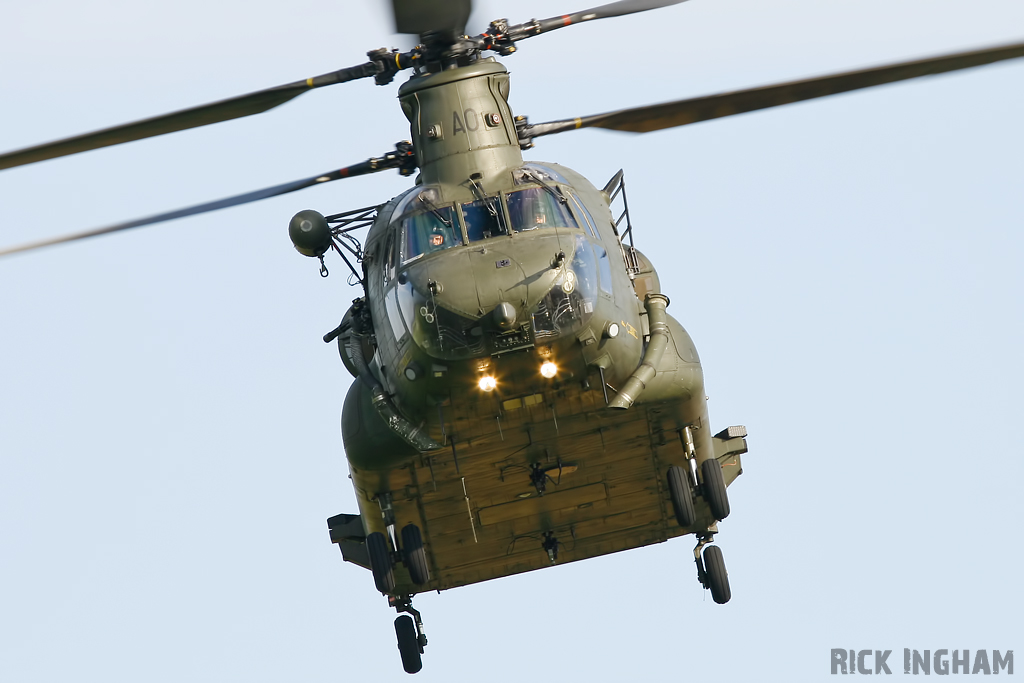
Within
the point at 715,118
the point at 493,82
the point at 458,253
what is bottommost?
the point at 458,253

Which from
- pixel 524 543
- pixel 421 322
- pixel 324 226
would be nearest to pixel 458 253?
pixel 421 322

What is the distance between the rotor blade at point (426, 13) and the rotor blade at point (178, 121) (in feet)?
8.31

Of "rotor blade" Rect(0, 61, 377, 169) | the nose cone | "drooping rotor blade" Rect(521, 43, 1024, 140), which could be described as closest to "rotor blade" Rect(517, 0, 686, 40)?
"drooping rotor blade" Rect(521, 43, 1024, 140)

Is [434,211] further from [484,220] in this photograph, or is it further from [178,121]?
[178,121]

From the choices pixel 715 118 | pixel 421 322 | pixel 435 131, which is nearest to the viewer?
pixel 421 322

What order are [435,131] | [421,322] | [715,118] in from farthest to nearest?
[435,131]
[715,118]
[421,322]

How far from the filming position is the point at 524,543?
25875 mm

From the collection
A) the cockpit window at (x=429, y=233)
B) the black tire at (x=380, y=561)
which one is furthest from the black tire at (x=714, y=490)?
the cockpit window at (x=429, y=233)

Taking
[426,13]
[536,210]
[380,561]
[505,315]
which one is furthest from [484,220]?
[380,561]

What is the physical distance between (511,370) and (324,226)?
4.71 m

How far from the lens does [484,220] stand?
2288 centimetres

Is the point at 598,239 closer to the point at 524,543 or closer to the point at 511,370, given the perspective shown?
the point at 511,370

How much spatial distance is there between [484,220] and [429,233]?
2.58ft

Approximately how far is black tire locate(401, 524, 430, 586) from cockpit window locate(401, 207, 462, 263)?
442 centimetres
